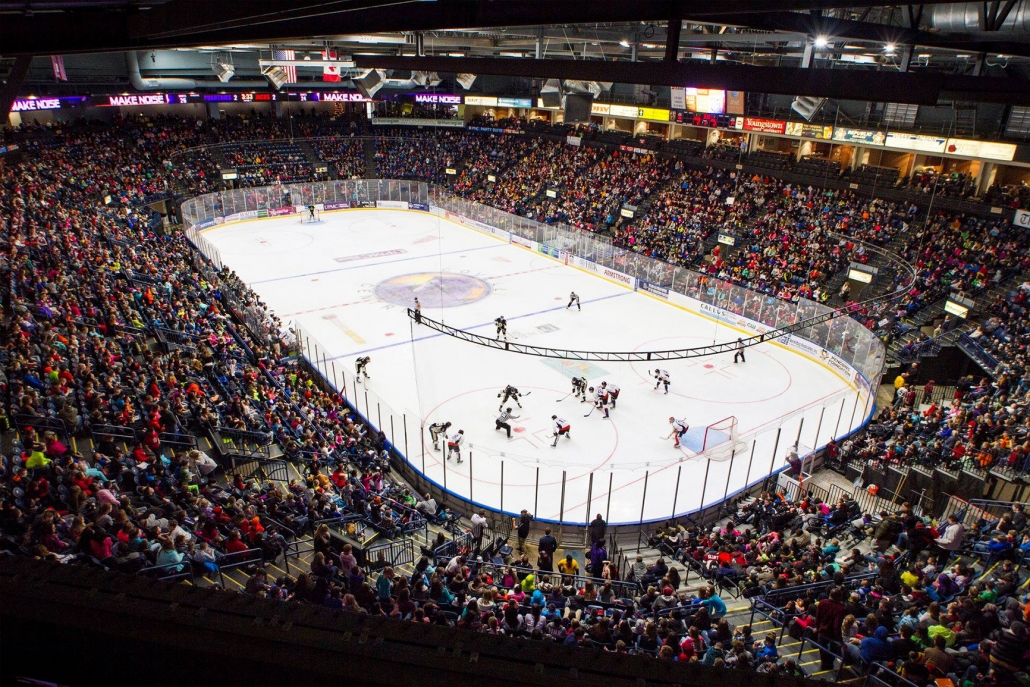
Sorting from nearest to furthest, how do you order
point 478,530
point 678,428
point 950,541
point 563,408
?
point 950,541, point 478,530, point 678,428, point 563,408

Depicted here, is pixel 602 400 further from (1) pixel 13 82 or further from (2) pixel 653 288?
(1) pixel 13 82

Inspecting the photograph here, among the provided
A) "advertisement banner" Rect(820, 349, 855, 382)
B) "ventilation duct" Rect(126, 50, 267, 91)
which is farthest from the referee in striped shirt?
"ventilation duct" Rect(126, 50, 267, 91)

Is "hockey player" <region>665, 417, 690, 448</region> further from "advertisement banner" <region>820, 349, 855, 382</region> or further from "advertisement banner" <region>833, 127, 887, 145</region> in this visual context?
"advertisement banner" <region>833, 127, 887, 145</region>

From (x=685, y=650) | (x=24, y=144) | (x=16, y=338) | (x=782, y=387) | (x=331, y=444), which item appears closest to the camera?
(x=685, y=650)

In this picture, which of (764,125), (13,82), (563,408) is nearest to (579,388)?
(563,408)

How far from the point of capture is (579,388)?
21781 mm

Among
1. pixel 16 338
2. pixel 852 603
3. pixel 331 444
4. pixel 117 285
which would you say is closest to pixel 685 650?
A: pixel 852 603

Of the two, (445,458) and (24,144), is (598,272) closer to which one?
(445,458)

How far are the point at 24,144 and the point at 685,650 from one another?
45887mm

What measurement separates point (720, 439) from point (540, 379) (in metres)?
6.52

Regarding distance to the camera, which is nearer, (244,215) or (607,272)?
(607,272)

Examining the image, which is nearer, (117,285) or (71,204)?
(117,285)

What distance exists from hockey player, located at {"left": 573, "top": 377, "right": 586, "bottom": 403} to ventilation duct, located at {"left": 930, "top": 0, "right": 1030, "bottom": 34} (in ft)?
41.7

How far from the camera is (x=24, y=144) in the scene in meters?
39.2
